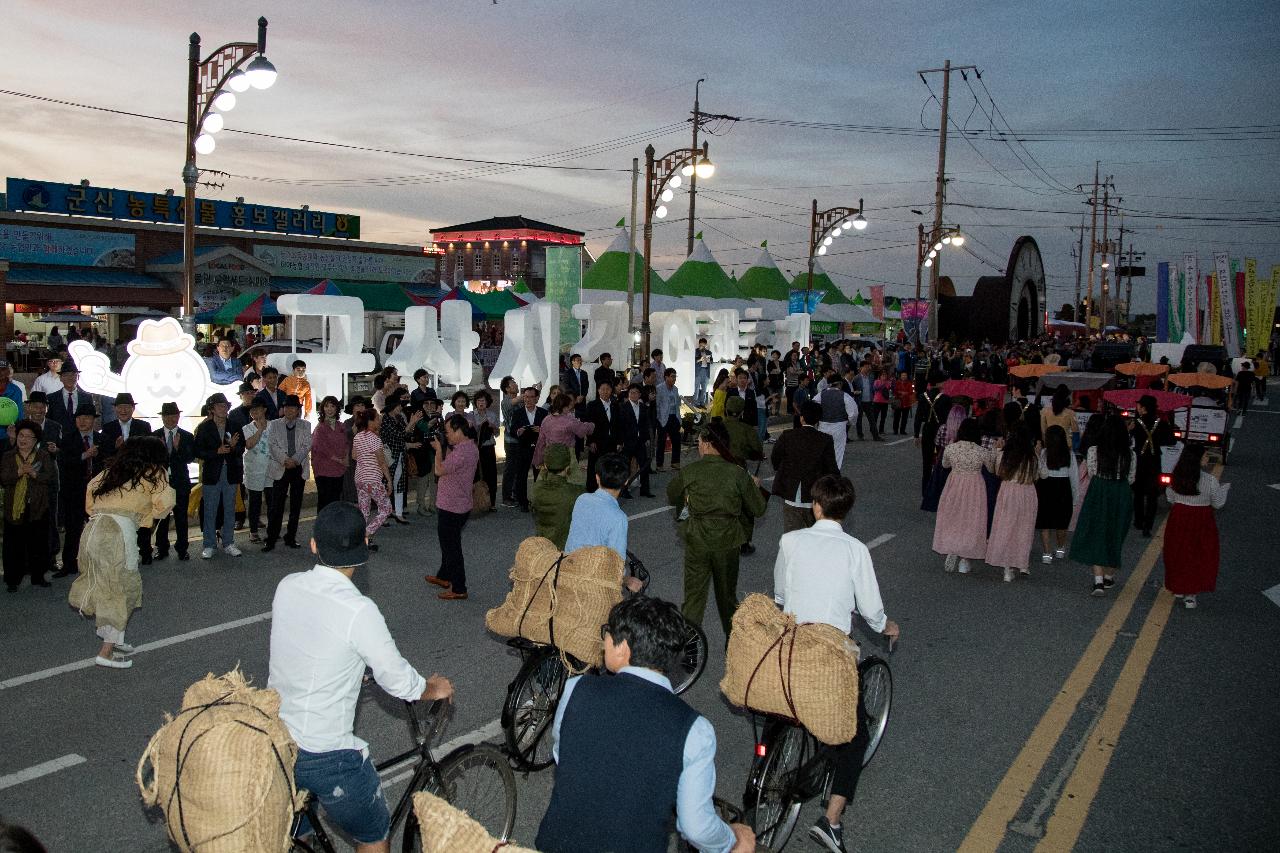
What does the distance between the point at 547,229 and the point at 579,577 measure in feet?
382

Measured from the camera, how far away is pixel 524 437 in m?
13.7

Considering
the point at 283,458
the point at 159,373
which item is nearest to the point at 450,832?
the point at 283,458

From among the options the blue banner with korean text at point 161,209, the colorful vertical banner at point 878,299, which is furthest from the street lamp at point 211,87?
the colorful vertical banner at point 878,299

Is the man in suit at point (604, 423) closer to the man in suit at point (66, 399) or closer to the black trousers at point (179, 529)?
the black trousers at point (179, 529)

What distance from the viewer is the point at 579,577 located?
556 centimetres

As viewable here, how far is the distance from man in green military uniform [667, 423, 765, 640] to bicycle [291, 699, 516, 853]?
271cm

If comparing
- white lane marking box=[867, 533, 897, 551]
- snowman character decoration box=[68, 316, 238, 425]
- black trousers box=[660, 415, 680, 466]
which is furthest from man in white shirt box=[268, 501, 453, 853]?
black trousers box=[660, 415, 680, 466]

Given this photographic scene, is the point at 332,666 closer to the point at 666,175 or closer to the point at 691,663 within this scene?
the point at 691,663

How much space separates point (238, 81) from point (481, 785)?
12684 millimetres

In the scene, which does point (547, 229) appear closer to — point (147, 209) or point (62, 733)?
point (147, 209)

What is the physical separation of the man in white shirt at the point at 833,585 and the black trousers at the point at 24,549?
24.1ft

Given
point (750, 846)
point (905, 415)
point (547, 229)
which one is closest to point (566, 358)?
point (905, 415)

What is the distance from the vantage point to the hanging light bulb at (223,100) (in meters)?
14.7

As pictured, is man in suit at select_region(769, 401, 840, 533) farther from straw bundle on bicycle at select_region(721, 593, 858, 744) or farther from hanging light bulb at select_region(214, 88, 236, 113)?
hanging light bulb at select_region(214, 88, 236, 113)
